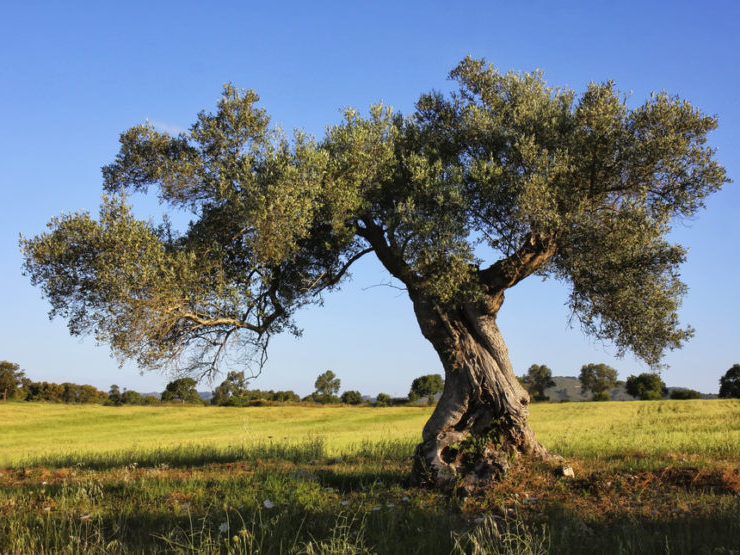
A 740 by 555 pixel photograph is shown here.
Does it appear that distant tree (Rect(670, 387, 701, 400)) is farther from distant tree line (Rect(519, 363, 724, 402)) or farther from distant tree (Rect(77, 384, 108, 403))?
distant tree (Rect(77, 384, 108, 403))

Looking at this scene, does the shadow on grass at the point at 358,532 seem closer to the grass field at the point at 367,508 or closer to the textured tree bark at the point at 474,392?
the grass field at the point at 367,508

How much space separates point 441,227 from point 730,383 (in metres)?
110

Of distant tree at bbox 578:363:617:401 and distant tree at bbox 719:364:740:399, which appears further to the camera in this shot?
distant tree at bbox 578:363:617:401

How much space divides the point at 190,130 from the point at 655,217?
47.3 feet

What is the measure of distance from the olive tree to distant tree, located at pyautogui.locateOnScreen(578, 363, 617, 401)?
4860 inches

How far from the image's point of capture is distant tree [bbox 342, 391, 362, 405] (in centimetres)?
11881

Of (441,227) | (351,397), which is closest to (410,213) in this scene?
(441,227)

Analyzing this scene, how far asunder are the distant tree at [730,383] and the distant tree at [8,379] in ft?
434

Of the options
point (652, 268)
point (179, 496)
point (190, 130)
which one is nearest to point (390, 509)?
point (179, 496)

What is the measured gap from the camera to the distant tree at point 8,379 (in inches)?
4090

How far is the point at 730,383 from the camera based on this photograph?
103 metres

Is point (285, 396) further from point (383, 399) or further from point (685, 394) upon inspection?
point (685, 394)

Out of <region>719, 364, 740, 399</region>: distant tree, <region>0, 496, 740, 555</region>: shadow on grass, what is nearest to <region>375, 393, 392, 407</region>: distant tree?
<region>719, 364, 740, 399</region>: distant tree

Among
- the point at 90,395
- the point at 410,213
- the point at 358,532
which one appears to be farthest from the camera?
the point at 90,395
